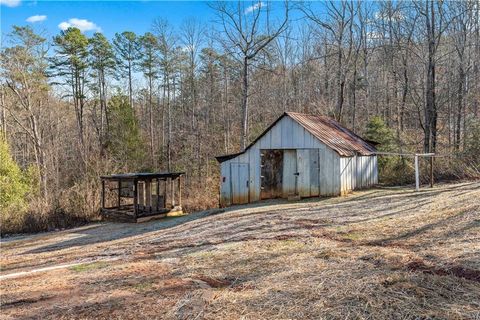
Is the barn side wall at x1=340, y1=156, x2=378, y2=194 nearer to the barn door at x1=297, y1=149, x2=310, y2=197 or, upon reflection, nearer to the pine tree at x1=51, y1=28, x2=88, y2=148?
the barn door at x1=297, y1=149, x2=310, y2=197

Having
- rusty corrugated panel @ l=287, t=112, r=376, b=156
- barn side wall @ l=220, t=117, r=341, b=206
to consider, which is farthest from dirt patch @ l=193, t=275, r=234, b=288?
rusty corrugated panel @ l=287, t=112, r=376, b=156

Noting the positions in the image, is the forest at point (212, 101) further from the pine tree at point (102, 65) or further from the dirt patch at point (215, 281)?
the dirt patch at point (215, 281)

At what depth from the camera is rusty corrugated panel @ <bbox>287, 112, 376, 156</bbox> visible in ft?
50.5

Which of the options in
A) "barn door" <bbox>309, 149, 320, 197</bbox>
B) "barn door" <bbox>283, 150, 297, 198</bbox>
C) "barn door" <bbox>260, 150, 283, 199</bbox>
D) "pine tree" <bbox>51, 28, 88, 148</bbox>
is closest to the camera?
"barn door" <bbox>309, 149, 320, 197</bbox>

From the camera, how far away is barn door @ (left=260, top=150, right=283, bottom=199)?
17.2m

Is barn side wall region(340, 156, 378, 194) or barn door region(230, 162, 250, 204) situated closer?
barn side wall region(340, 156, 378, 194)

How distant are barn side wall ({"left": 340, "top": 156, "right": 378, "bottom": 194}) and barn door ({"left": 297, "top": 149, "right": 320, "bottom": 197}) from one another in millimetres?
973

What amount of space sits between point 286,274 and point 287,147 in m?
11.3

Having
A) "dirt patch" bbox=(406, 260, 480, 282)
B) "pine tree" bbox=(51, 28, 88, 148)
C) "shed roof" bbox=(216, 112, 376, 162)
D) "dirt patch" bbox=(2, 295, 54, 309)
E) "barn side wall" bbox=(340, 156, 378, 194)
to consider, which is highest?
"pine tree" bbox=(51, 28, 88, 148)

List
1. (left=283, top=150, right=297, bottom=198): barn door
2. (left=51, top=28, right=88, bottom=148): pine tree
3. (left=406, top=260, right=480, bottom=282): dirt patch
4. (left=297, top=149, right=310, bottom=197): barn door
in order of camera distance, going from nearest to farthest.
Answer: (left=406, top=260, right=480, bottom=282): dirt patch
(left=297, top=149, right=310, bottom=197): barn door
(left=283, top=150, right=297, bottom=198): barn door
(left=51, top=28, right=88, bottom=148): pine tree

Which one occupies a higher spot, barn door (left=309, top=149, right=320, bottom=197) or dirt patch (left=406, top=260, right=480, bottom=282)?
barn door (left=309, top=149, right=320, bottom=197)

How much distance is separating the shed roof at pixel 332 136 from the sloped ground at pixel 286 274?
583cm

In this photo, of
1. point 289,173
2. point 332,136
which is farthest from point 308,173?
point 332,136

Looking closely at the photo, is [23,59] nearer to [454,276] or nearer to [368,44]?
[368,44]
